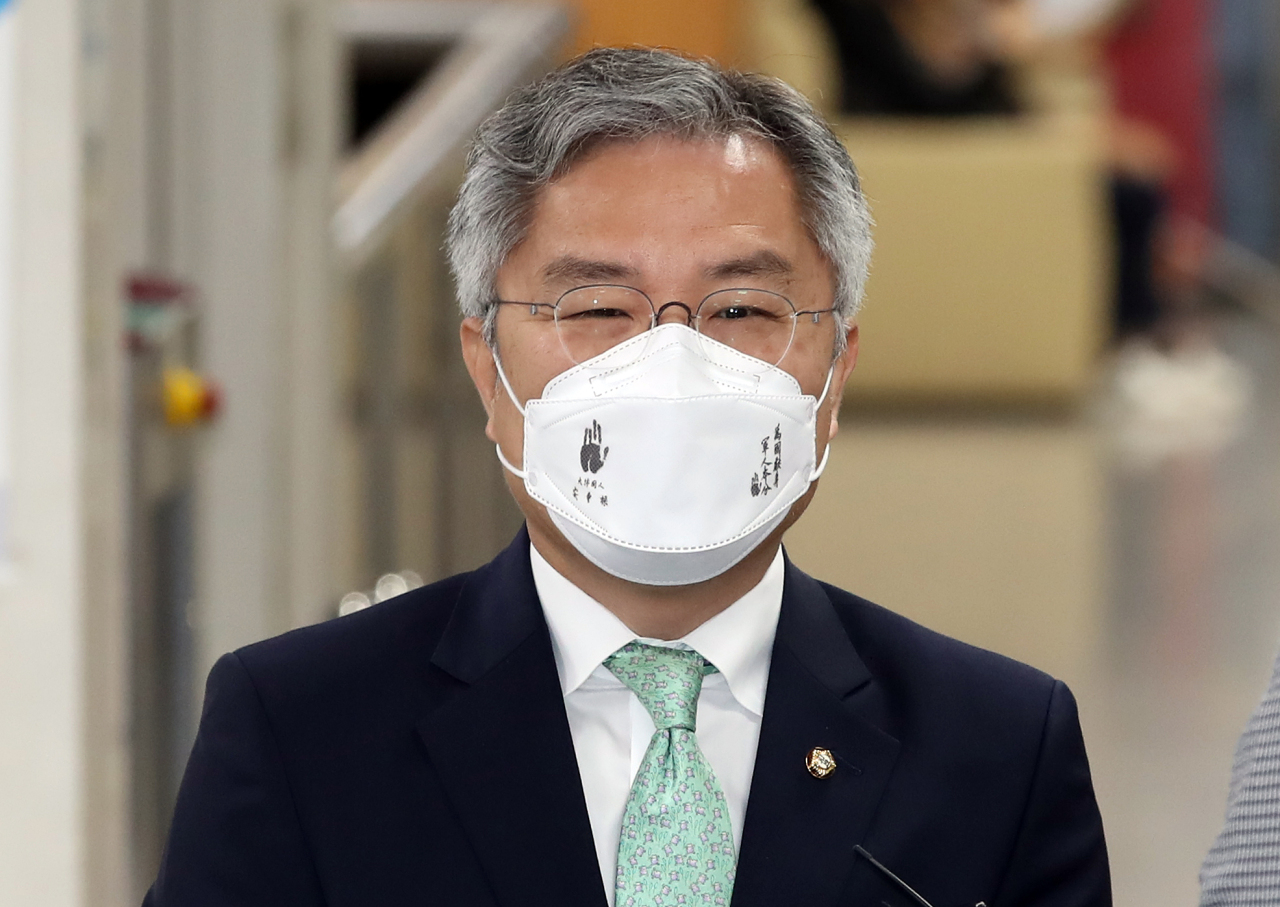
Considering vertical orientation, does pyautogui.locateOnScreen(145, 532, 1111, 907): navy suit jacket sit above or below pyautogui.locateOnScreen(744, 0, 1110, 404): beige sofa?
above

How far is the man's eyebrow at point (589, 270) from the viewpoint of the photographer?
1317 millimetres

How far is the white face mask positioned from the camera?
1.33 m

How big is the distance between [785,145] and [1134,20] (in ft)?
29.8

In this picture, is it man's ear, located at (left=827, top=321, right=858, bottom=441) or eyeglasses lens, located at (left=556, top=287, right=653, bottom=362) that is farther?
man's ear, located at (left=827, top=321, right=858, bottom=441)

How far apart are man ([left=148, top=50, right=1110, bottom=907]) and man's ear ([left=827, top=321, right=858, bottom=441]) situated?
0.03 meters

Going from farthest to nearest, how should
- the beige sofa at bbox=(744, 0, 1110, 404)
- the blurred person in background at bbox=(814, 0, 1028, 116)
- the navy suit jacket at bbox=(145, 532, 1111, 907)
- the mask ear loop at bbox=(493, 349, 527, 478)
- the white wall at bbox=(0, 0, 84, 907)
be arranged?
the blurred person in background at bbox=(814, 0, 1028, 116) < the beige sofa at bbox=(744, 0, 1110, 404) < the white wall at bbox=(0, 0, 84, 907) < the mask ear loop at bbox=(493, 349, 527, 478) < the navy suit jacket at bbox=(145, 532, 1111, 907)

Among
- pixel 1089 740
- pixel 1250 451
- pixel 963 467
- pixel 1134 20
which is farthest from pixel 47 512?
pixel 1134 20

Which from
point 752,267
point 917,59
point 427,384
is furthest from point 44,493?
point 917,59

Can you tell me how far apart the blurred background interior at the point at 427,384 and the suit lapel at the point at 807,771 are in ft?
1.50

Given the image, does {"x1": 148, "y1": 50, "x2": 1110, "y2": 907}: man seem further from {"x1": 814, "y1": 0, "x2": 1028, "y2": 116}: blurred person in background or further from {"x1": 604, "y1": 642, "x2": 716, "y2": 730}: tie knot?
{"x1": 814, "y1": 0, "x2": 1028, "y2": 116}: blurred person in background

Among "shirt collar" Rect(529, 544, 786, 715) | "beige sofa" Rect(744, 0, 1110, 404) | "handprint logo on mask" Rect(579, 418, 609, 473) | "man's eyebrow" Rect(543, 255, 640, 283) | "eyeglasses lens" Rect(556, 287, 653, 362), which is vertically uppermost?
"man's eyebrow" Rect(543, 255, 640, 283)

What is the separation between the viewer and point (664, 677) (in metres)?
1.36

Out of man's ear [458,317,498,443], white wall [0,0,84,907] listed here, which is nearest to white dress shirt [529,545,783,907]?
man's ear [458,317,498,443]

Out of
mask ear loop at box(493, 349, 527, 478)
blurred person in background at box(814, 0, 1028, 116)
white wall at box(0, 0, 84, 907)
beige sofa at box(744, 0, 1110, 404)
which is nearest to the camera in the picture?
mask ear loop at box(493, 349, 527, 478)
